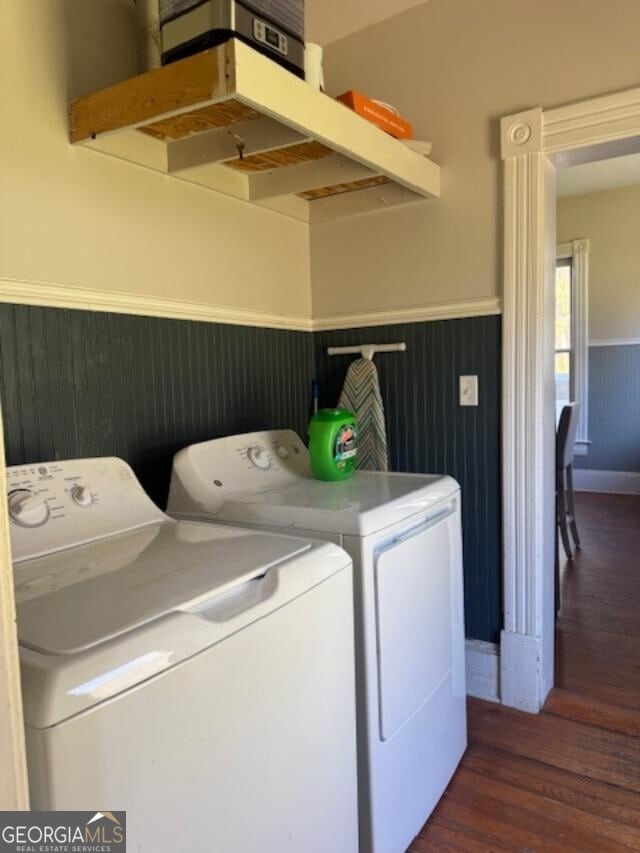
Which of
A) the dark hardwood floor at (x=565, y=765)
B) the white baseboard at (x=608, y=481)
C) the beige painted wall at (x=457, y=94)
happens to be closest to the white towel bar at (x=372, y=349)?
the beige painted wall at (x=457, y=94)

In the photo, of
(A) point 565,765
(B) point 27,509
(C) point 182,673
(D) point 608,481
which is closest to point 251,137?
(B) point 27,509

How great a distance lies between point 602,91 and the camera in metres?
1.79

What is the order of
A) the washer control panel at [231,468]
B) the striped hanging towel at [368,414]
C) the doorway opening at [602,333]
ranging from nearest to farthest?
1. the washer control panel at [231,468]
2. the striped hanging towel at [368,414]
3. the doorway opening at [602,333]

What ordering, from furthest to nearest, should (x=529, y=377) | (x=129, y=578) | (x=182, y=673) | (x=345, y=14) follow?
(x=345, y=14) < (x=529, y=377) < (x=129, y=578) < (x=182, y=673)

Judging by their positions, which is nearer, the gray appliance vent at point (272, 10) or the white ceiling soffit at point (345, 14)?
the gray appliance vent at point (272, 10)

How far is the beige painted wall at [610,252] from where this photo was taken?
496cm

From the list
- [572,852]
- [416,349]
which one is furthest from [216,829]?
[416,349]

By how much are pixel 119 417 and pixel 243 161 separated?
903 millimetres

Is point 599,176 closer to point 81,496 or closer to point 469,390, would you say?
point 469,390

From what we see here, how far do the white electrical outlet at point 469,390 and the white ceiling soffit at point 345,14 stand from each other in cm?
129

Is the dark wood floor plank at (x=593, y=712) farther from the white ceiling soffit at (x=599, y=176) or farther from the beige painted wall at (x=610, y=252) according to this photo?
the beige painted wall at (x=610, y=252)

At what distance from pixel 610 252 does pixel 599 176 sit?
69 centimetres

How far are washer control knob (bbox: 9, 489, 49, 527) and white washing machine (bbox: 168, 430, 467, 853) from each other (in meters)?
0.41

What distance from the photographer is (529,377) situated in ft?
6.45
